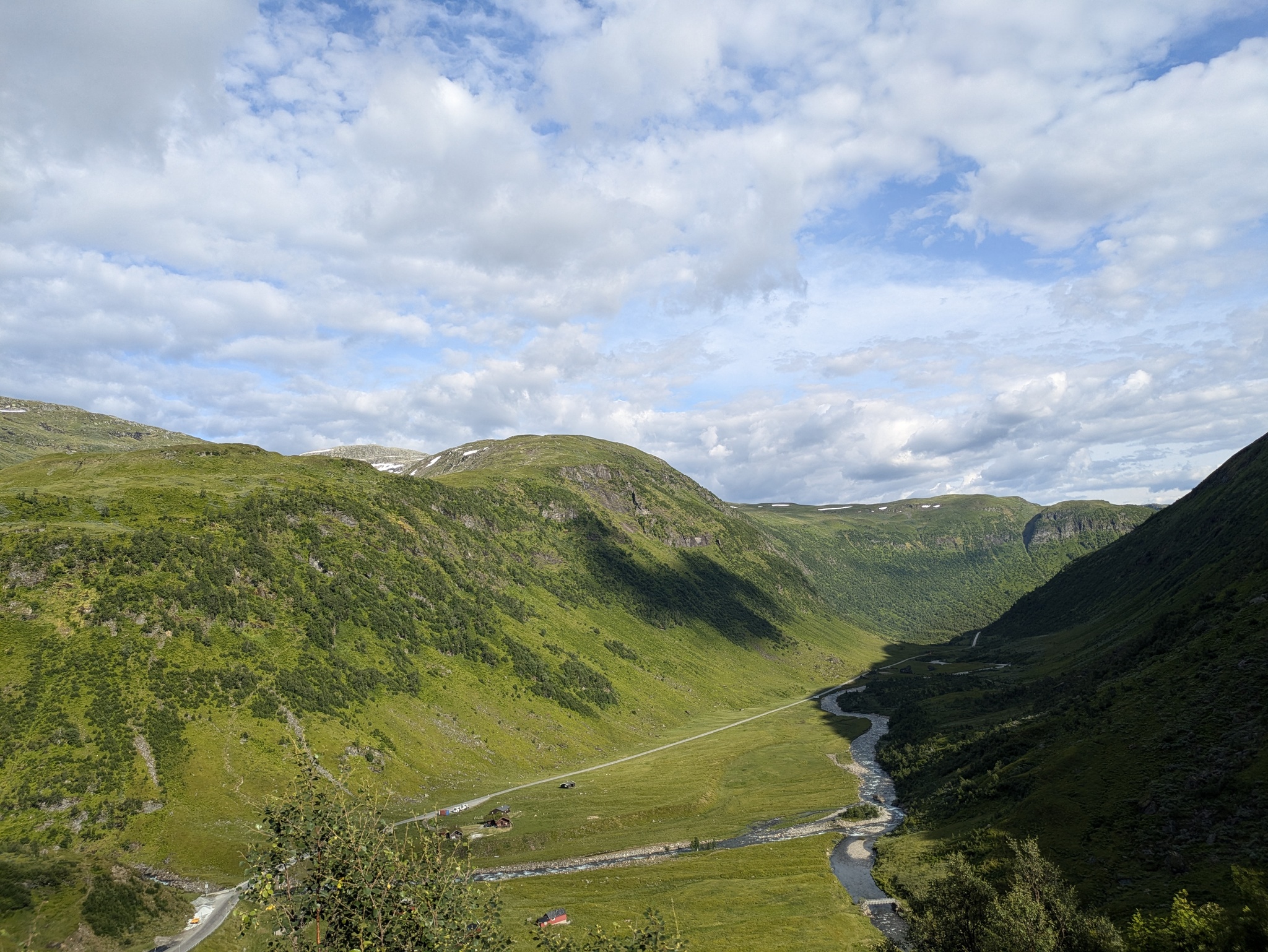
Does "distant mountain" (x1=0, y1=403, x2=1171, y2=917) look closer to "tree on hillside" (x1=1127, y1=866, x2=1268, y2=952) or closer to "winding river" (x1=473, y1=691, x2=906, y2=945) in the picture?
"winding river" (x1=473, y1=691, x2=906, y2=945)

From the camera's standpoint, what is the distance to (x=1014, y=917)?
47031 mm

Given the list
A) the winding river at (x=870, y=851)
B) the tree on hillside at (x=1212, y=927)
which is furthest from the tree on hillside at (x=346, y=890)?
the winding river at (x=870, y=851)

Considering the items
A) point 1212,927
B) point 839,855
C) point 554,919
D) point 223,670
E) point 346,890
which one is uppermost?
point 346,890

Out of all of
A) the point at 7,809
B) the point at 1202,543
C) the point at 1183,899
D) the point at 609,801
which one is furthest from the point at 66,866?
the point at 1202,543

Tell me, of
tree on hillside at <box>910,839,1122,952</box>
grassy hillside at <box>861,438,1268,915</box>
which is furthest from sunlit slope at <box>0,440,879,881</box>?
grassy hillside at <box>861,438,1268,915</box>

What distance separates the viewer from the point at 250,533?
520 ft

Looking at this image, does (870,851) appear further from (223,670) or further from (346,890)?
(223,670)

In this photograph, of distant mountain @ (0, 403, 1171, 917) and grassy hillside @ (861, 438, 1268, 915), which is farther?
distant mountain @ (0, 403, 1171, 917)

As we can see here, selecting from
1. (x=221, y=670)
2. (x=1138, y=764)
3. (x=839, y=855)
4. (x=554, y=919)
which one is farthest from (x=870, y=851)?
(x=221, y=670)

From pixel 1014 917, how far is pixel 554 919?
1855 inches

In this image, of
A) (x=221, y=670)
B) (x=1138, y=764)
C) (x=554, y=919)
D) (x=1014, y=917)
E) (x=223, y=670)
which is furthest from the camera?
(x=223, y=670)

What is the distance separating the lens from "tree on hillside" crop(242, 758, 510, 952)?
21.9 meters

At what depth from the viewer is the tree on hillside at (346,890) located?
863 inches

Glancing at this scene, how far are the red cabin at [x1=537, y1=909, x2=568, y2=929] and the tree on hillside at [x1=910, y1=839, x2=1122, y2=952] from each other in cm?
3626
